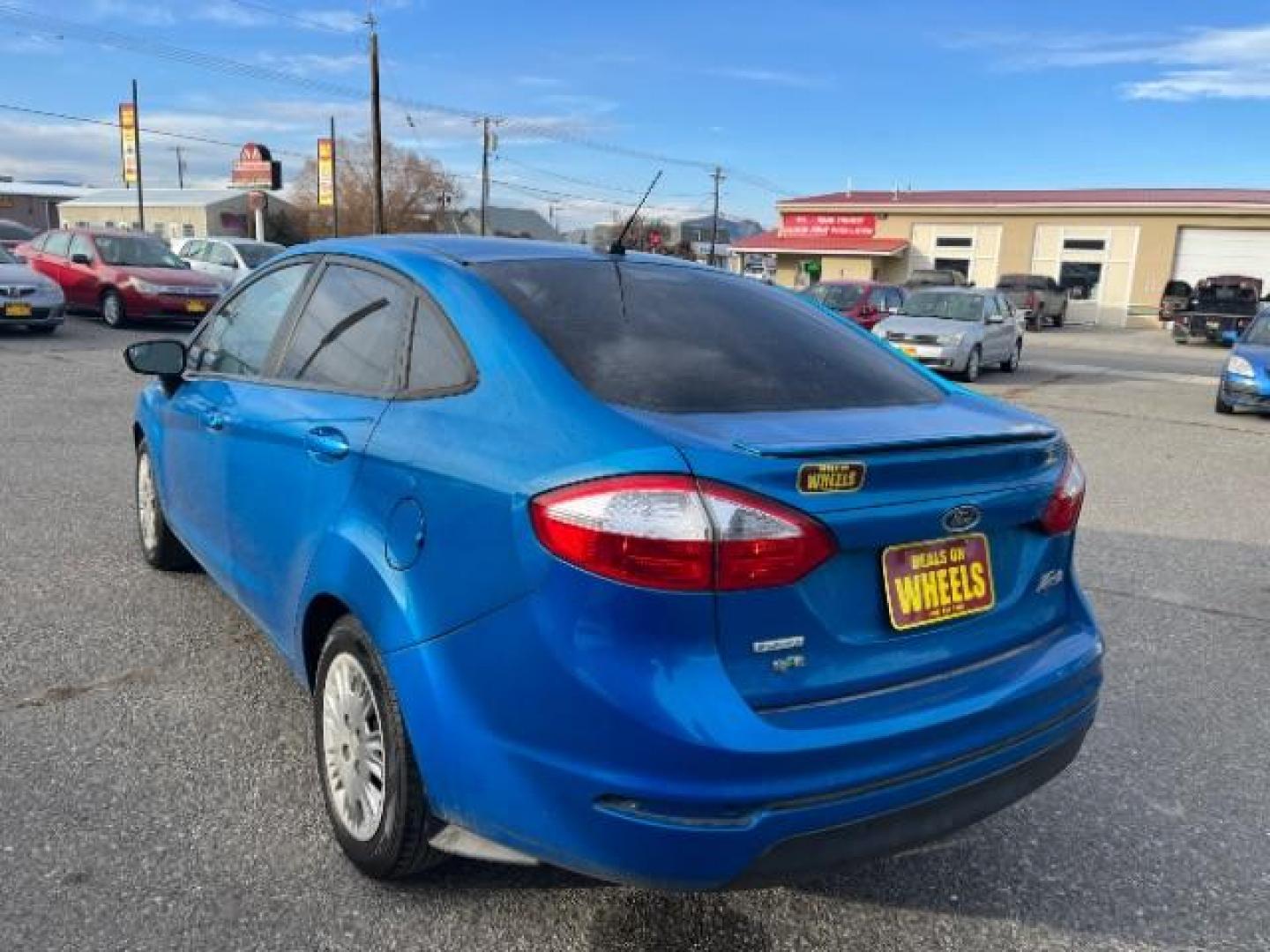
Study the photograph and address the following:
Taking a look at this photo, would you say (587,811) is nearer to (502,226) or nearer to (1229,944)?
(1229,944)

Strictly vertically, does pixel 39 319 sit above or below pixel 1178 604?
above

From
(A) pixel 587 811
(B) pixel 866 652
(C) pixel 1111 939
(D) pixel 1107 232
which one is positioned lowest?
(C) pixel 1111 939

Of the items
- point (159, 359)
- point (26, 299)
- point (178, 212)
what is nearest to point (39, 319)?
point (26, 299)

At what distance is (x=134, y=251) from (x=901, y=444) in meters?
18.0

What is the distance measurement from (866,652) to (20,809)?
2.39m

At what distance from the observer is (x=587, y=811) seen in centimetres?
201

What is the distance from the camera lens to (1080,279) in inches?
1687

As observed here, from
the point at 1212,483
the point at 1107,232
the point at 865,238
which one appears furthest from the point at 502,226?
the point at 1212,483

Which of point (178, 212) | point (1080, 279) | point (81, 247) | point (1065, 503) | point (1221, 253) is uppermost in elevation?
point (178, 212)

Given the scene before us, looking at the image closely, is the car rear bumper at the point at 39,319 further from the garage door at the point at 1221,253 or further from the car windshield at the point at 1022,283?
the garage door at the point at 1221,253

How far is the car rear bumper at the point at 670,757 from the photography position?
1.96m

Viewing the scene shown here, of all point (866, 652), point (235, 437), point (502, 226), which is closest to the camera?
point (866, 652)

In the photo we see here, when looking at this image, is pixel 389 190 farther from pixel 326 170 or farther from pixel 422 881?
pixel 422 881

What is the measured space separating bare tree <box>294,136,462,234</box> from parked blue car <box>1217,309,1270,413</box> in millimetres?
66258
